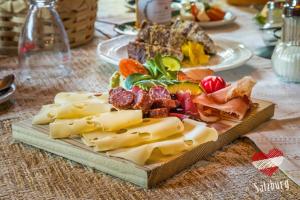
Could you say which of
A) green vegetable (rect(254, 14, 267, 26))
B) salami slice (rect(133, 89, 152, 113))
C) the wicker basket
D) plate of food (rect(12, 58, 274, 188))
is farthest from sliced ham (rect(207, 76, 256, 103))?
green vegetable (rect(254, 14, 267, 26))

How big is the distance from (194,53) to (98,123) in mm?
536

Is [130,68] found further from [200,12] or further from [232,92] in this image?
[200,12]

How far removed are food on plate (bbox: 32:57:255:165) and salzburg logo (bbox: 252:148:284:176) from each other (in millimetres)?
68

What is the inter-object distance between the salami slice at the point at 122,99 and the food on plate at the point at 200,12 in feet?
2.90

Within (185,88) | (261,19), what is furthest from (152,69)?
(261,19)

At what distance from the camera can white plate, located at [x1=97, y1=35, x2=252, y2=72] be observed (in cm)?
129

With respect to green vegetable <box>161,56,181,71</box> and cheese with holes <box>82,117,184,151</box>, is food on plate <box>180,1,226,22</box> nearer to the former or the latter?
green vegetable <box>161,56,181,71</box>

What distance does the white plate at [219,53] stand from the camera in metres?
1.29

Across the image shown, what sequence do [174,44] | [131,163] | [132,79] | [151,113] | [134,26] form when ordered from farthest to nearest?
[134,26], [174,44], [132,79], [151,113], [131,163]

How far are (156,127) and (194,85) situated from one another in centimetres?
17

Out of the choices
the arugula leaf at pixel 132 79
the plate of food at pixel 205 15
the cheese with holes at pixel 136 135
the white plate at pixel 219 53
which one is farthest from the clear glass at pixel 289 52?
the plate of food at pixel 205 15

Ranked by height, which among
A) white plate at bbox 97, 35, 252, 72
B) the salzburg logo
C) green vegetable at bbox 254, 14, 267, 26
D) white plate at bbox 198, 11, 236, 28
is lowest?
white plate at bbox 198, 11, 236, 28

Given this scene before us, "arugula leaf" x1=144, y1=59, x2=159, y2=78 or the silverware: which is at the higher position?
"arugula leaf" x1=144, y1=59, x2=159, y2=78

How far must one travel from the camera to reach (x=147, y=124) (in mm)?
854
